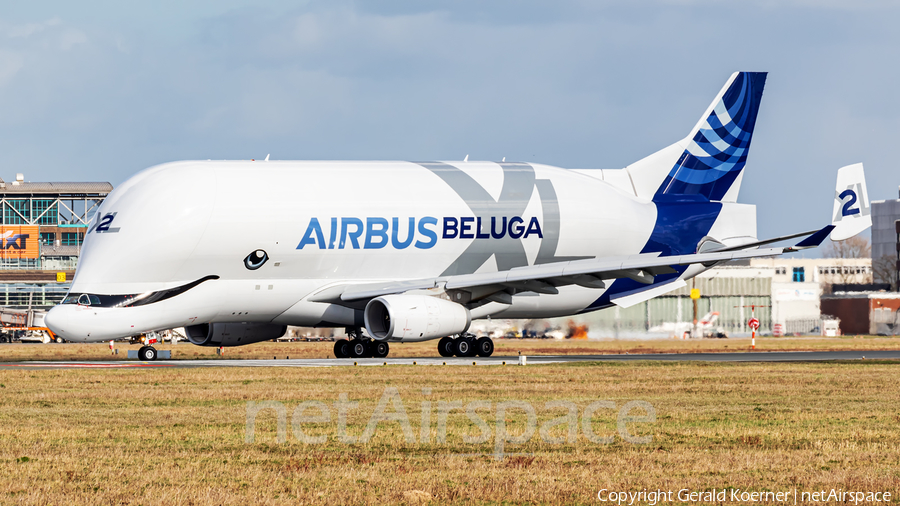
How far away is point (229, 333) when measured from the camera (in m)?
36.4

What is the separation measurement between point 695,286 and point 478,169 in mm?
47444

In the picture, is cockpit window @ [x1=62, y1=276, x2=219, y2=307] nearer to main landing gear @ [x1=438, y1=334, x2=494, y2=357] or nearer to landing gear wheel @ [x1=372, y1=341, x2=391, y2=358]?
landing gear wheel @ [x1=372, y1=341, x2=391, y2=358]

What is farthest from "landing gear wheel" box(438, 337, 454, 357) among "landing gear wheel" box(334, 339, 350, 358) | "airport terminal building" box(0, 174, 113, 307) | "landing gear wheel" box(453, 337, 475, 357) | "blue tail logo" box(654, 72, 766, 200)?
"airport terminal building" box(0, 174, 113, 307)

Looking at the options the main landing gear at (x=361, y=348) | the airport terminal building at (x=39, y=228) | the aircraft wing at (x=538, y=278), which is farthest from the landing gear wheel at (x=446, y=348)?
the airport terminal building at (x=39, y=228)

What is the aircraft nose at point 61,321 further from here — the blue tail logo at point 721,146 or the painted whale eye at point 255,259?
the blue tail logo at point 721,146

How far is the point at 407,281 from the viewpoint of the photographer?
3528 cm

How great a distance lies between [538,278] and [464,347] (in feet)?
13.3

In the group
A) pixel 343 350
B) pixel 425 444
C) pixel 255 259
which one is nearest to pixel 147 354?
pixel 255 259

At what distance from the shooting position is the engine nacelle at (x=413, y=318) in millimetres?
32500

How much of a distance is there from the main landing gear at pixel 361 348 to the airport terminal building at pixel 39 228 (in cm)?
7357

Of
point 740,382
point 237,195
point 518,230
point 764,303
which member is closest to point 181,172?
point 237,195

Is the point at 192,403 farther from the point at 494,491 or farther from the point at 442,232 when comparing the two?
the point at 442,232

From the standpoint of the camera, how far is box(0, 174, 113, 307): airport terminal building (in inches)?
4151

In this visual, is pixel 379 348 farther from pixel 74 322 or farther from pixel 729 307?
pixel 729 307
